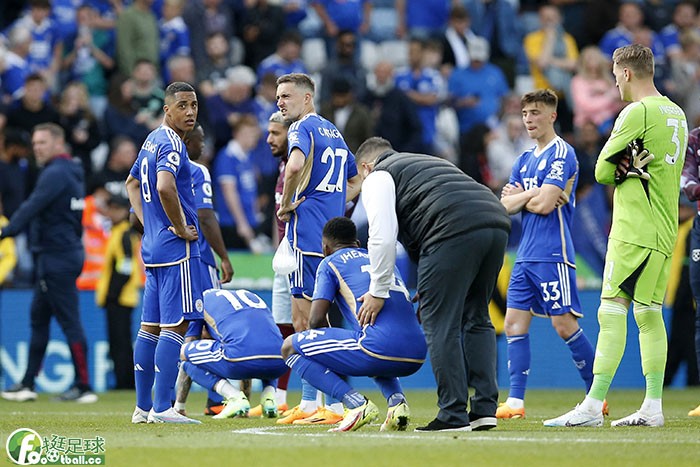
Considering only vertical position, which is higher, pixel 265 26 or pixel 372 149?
pixel 265 26

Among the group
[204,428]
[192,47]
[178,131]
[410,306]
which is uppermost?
[192,47]

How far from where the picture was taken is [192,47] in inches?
802

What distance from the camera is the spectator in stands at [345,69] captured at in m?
18.7

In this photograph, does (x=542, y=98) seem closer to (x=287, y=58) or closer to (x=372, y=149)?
(x=372, y=149)

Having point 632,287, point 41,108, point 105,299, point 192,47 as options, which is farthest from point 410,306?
point 192,47

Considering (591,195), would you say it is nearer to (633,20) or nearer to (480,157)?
(480,157)

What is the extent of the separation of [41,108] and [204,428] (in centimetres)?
1013

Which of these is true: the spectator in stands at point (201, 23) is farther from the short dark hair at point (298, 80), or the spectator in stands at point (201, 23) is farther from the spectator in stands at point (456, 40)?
the short dark hair at point (298, 80)

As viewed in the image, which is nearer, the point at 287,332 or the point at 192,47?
the point at 287,332

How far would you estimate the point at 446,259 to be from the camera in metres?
8.43

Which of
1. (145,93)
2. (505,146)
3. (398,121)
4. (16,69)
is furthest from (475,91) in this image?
(16,69)

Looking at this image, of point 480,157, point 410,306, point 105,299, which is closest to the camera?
point 410,306

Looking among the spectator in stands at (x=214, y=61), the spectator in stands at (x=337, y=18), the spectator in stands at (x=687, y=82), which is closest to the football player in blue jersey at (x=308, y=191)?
the spectator in stands at (x=214, y=61)

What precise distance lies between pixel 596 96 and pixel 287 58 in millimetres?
5119
